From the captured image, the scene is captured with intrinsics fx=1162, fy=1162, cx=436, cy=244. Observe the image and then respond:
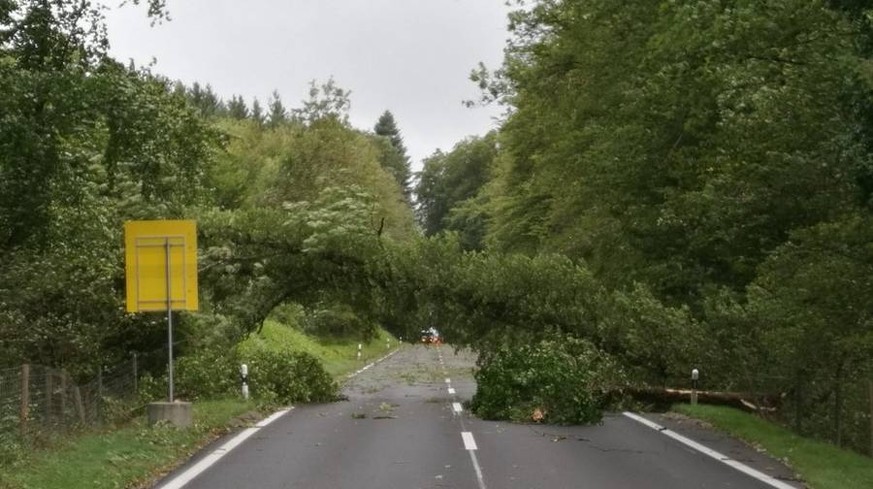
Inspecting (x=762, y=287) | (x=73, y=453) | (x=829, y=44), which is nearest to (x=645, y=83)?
(x=762, y=287)

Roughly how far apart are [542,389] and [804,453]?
704cm

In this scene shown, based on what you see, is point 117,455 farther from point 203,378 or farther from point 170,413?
point 203,378

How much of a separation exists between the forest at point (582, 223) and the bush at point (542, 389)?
0.17 ft

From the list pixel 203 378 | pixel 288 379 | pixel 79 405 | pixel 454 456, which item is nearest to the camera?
pixel 454 456

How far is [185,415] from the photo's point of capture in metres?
16.9

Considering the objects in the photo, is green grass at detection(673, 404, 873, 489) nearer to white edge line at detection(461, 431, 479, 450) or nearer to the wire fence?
white edge line at detection(461, 431, 479, 450)

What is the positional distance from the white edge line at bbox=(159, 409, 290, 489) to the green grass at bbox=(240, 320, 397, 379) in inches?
809

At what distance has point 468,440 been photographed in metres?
16.8

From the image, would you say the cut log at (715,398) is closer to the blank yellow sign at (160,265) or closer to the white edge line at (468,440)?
the white edge line at (468,440)

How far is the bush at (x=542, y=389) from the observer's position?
2041 cm

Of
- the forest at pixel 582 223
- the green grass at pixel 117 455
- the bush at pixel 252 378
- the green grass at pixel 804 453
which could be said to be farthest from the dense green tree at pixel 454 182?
the green grass at pixel 117 455

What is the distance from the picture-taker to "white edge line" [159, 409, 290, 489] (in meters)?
11.9

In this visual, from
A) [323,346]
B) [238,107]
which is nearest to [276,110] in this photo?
[238,107]

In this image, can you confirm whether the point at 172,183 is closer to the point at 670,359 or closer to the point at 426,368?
the point at 670,359
